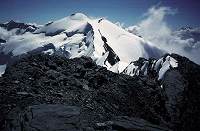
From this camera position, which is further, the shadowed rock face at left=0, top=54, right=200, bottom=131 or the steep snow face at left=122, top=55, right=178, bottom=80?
the steep snow face at left=122, top=55, right=178, bottom=80

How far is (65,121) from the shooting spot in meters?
15.7

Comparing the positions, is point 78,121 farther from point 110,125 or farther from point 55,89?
point 55,89

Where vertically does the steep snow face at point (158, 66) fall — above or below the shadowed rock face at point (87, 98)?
above

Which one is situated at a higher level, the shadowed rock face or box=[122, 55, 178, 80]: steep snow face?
box=[122, 55, 178, 80]: steep snow face

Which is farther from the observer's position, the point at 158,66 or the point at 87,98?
the point at 158,66

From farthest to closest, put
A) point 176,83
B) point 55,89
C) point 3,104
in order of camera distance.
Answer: point 176,83, point 55,89, point 3,104

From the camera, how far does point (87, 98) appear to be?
21.0 metres

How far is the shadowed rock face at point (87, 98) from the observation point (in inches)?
631

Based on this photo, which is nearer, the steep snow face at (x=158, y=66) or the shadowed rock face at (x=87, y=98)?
the shadowed rock face at (x=87, y=98)

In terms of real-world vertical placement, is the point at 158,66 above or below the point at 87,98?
above

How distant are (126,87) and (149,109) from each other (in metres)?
3.10

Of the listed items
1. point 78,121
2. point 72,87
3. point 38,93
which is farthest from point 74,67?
point 78,121

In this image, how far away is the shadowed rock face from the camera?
16.0m

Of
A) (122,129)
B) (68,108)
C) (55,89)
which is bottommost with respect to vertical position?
(122,129)
